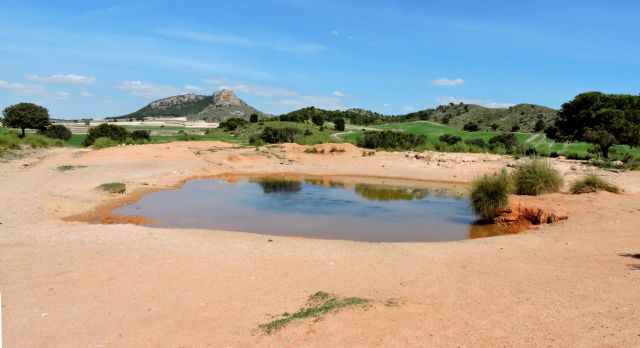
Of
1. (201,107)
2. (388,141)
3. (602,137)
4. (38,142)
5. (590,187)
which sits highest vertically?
(201,107)

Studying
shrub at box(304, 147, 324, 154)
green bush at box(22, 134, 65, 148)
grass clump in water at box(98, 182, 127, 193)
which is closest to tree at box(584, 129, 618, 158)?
shrub at box(304, 147, 324, 154)

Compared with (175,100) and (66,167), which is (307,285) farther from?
(175,100)

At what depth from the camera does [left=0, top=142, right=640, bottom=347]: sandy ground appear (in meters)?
5.05

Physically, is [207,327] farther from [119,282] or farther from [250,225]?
[250,225]

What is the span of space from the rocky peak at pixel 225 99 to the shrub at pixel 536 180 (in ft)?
461

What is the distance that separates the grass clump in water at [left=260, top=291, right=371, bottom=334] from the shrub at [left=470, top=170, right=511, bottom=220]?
32.1 ft

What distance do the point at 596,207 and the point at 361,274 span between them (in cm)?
979

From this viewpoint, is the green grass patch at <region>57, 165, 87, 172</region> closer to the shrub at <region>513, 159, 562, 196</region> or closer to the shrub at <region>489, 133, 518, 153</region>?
the shrub at <region>513, 159, 562, 196</region>

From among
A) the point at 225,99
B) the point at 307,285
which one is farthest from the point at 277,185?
the point at 225,99

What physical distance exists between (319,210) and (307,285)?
9.69 meters

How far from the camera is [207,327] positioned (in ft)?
17.7

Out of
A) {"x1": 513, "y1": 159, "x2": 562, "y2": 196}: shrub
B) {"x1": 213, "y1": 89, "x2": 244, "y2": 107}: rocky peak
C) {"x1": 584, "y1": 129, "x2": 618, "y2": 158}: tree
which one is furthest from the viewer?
{"x1": 213, "y1": 89, "x2": 244, "y2": 107}: rocky peak

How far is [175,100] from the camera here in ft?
572

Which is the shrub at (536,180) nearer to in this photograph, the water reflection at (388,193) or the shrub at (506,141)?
the water reflection at (388,193)
